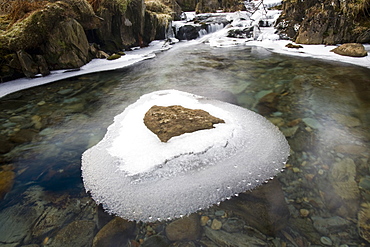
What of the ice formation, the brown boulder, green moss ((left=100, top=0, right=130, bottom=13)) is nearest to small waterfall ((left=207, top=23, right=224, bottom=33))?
green moss ((left=100, top=0, right=130, bottom=13))

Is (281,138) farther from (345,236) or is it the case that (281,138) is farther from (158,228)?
(158,228)

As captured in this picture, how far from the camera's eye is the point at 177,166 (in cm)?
245

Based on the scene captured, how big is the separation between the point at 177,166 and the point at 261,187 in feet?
3.24

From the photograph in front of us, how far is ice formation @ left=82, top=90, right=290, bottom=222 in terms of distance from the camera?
2061 mm

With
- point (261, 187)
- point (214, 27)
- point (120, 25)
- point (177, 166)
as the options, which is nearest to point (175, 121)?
point (177, 166)

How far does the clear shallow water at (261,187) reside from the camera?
1812mm

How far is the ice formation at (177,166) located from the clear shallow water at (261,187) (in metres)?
0.14

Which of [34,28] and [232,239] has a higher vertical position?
[34,28]

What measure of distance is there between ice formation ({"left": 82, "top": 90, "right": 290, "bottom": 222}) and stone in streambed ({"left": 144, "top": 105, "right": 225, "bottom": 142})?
99mm

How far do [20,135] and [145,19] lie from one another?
12120mm

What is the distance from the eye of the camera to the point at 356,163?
249 cm

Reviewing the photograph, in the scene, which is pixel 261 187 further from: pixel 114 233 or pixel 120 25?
pixel 120 25

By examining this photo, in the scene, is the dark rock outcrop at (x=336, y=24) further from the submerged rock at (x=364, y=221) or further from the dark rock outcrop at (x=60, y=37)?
the submerged rock at (x=364, y=221)

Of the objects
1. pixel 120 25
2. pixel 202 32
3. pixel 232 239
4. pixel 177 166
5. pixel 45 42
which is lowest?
pixel 232 239
